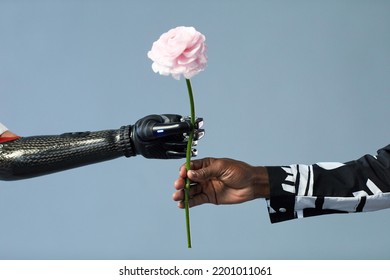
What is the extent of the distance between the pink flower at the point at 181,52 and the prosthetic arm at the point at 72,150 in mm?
368

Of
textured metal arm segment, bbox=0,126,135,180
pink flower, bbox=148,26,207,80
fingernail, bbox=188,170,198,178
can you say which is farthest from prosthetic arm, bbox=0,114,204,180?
pink flower, bbox=148,26,207,80

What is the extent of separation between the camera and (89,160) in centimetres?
157

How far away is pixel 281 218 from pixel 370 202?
243 mm

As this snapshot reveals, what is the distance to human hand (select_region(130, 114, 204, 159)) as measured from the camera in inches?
56.0

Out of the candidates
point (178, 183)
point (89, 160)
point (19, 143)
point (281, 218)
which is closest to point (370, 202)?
point (281, 218)

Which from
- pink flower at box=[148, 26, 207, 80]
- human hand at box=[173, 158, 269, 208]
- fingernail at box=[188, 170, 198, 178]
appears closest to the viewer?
pink flower at box=[148, 26, 207, 80]

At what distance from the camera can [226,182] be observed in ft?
4.96

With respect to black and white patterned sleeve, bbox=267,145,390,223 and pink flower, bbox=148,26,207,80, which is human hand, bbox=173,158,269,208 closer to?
black and white patterned sleeve, bbox=267,145,390,223

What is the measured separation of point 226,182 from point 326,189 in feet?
0.93

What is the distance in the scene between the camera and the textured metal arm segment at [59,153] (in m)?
1.55

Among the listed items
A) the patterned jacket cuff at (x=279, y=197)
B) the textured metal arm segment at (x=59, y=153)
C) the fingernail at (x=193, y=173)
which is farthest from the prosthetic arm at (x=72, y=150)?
the patterned jacket cuff at (x=279, y=197)

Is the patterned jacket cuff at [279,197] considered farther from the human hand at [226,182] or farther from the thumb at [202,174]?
the thumb at [202,174]

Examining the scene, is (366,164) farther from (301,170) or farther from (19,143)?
(19,143)

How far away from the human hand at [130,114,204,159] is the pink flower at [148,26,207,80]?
0.91ft
